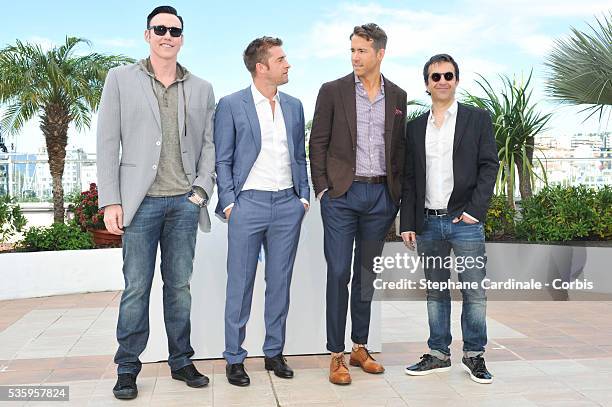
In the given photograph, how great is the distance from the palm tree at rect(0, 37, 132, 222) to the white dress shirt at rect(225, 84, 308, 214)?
7.14m

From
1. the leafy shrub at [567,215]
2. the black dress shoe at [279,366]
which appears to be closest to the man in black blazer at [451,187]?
the black dress shoe at [279,366]

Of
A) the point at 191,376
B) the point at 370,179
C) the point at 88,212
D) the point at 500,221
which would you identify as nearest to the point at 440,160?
the point at 370,179

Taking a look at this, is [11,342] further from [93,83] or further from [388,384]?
[93,83]

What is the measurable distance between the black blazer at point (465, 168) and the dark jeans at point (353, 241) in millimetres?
144

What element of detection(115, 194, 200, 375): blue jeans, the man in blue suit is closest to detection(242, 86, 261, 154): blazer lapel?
the man in blue suit

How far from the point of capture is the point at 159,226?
361 centimetres

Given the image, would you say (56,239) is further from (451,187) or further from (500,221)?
(451,187)

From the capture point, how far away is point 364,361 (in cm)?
405

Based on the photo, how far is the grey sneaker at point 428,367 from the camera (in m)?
4.00

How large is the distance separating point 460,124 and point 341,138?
64 centimetres

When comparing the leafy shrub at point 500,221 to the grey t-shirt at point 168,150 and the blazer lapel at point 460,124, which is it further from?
the grey t-shirt at point 168,150

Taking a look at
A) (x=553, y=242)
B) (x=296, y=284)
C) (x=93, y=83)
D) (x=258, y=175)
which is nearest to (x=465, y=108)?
(x=258, y=175)

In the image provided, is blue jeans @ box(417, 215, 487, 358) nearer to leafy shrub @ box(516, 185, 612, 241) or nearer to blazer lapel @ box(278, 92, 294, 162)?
blazer lapel @ box(278, 92, 294, 162)

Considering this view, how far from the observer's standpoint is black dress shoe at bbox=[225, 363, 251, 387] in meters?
3.78
